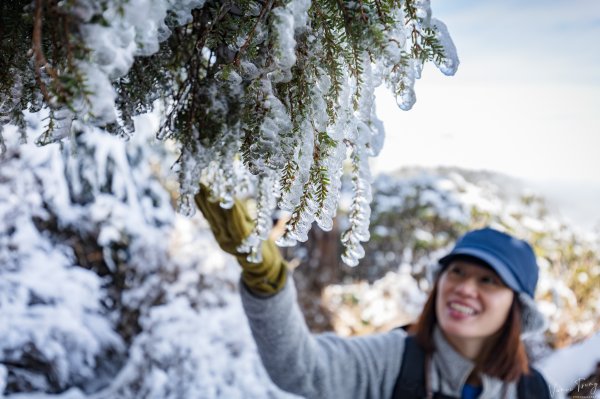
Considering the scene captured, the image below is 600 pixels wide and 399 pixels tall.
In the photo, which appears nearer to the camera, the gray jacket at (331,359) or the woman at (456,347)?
the gray jacket at (331,359)

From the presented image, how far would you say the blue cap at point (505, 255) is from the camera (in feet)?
7.57

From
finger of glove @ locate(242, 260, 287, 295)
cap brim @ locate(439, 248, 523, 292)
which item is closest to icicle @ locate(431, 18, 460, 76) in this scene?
finger of glove @ locate(242, 260, 287, 295)

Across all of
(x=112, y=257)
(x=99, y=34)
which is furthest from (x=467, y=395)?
→ (x=112, y=257)

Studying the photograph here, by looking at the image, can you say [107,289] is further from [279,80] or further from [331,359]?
[279,80]

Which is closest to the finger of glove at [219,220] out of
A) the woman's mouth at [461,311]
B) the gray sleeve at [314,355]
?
the gray sleeve at [314,355]

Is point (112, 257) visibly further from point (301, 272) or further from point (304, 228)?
point (304, 228)

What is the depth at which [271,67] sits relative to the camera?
0.65 m

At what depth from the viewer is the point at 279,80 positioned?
65 cm

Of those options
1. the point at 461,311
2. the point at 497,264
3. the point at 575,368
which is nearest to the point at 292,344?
the point at 461,311

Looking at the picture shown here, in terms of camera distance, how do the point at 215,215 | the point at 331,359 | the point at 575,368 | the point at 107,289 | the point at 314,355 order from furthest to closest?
the point at 107,289 → the point at 575,368 → the point at 331,359 → the point at 314,355 → the point at 215,215

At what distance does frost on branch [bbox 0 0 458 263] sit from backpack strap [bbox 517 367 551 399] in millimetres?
1915

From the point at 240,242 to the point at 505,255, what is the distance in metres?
1.37

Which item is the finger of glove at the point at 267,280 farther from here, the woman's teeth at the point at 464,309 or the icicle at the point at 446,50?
the icicle at the point at 446,50

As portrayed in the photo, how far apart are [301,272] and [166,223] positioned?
2.10 metres
